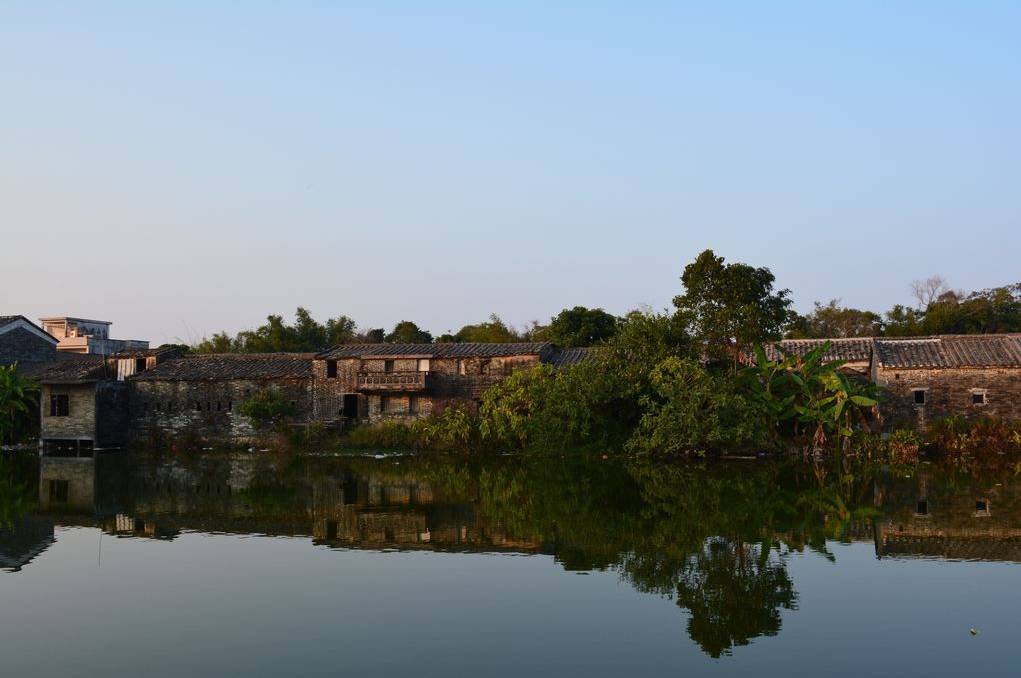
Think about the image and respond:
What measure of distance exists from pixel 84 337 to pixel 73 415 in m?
23.6

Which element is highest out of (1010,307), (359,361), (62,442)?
(1010,307)

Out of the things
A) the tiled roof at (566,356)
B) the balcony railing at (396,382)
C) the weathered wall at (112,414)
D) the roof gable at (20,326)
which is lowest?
the weathered wall at (112,414)

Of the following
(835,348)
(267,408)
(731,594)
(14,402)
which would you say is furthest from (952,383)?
(14,402)

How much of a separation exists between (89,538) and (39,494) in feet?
23.5

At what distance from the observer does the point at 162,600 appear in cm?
1262

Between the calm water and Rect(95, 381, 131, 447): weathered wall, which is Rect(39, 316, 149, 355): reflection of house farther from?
the calm water

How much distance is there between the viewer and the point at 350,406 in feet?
125

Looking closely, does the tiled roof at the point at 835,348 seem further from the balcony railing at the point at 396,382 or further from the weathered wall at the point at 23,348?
the weathered wall at the point at 23,348

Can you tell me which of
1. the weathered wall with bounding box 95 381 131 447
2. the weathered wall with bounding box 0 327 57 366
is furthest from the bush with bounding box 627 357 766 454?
the weathered wall with bounding box 0 327 57 366

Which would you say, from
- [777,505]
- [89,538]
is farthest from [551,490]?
[89,538]

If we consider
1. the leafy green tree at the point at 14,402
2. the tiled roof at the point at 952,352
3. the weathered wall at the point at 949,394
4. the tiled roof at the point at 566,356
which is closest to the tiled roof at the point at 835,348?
the tiled roof at the point at 952,352

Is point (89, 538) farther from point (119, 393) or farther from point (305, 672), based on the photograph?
point (119, 393)

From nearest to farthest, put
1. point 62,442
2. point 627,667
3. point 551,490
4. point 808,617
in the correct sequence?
point 627,667 < point 808,617 < point 551,490 < point 62,442

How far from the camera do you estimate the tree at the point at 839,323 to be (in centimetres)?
5428
